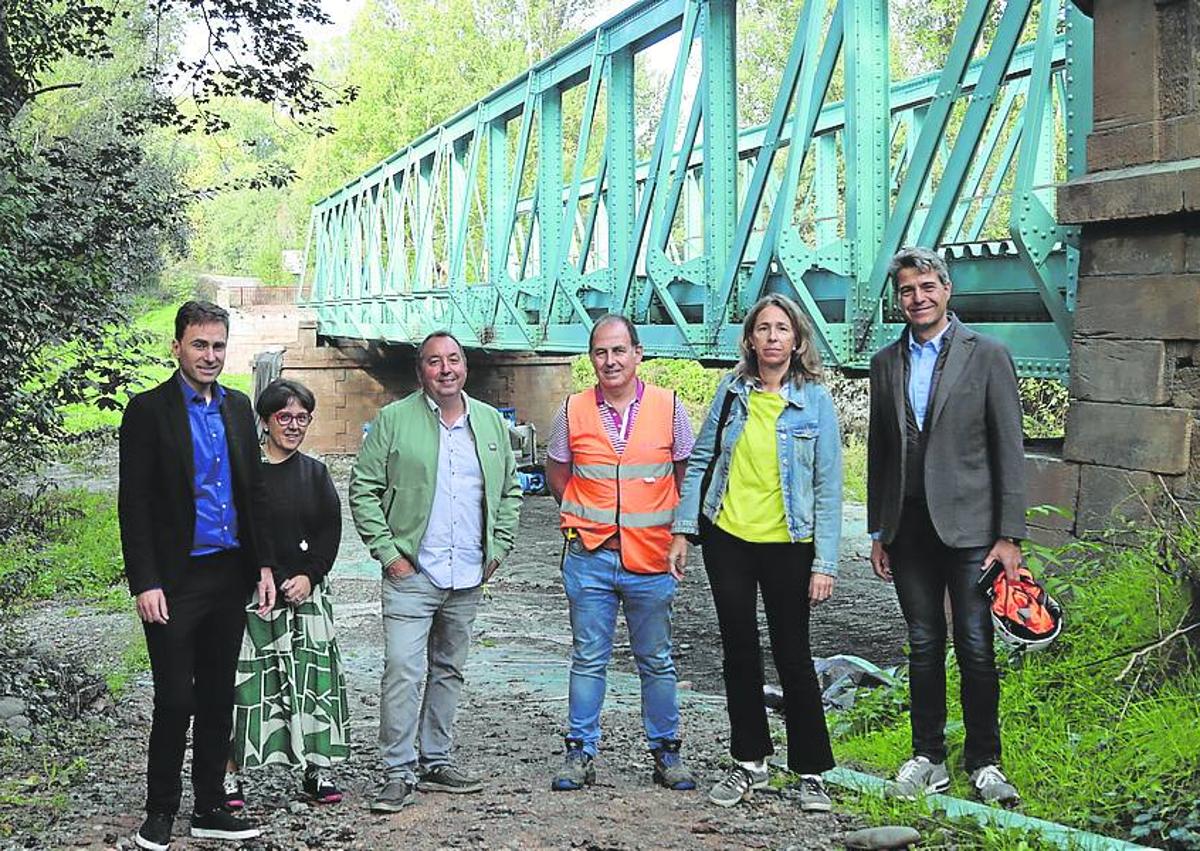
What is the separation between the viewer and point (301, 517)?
5285 millimetres

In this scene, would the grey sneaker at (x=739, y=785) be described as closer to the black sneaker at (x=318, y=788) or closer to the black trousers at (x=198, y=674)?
the black sneaker at (x=318, y=788)

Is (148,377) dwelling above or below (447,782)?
above

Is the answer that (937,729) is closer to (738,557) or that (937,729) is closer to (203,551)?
(738,557)

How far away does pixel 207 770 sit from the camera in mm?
4875

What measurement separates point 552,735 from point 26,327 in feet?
11.2

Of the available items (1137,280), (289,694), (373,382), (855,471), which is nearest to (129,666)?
(289,694)

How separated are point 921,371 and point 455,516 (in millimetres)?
1776

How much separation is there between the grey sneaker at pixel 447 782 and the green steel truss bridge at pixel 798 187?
344cm

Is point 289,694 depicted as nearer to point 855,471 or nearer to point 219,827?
point 219,827

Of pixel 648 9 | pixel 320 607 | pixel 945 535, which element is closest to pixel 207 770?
pixel 320 607

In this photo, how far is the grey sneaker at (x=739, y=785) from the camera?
16.9ft

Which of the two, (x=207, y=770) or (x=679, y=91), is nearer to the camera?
(x=207, y=770)

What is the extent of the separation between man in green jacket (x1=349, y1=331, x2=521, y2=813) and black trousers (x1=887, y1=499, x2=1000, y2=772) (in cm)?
149

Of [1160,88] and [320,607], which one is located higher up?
[1160,88]
